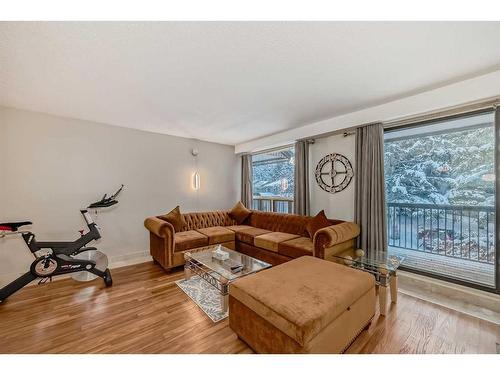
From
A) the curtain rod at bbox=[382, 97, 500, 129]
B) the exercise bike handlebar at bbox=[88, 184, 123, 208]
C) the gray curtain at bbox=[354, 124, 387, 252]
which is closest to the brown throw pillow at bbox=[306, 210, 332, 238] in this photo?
the gray curtain at bbox=[354, 124, 387, 252]

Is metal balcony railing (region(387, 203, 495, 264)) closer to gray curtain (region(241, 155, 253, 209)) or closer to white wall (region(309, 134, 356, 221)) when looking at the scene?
white wall (region(309, 134, 356, 221))

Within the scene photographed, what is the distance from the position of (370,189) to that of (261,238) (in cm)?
184

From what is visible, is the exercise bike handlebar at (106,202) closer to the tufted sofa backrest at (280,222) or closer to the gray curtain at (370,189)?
the tufted sofa backrest at (280,222)

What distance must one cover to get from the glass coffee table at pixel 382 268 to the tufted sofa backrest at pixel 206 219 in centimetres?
256

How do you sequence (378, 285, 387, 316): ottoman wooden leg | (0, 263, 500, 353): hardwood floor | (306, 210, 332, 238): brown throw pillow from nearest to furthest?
1. (0, 263, 500, 353): hardwood floor
2. (378, 285, 387, 316): ottoman wooden leg
3. (306, 210, 332, 238): brown throw pillow

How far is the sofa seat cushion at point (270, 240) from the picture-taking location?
3.17 meters

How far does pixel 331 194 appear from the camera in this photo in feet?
11.9

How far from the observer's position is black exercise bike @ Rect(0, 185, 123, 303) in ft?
7.74

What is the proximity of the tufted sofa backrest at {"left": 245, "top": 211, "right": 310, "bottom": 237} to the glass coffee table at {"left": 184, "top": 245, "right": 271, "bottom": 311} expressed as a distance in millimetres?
1210

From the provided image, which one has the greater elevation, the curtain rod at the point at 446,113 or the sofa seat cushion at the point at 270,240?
the curtain rod at the point at 446,113

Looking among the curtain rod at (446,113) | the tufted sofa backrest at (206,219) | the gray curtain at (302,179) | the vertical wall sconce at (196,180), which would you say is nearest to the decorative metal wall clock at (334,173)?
the gray curtain at (302,179)

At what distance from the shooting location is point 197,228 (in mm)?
4141

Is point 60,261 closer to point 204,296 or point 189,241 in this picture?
point 189,241

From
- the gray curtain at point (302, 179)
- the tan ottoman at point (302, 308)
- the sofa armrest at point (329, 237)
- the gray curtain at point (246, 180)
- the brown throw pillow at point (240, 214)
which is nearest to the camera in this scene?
the tan ottoman at point (302, 308)
